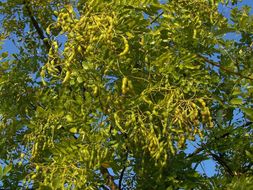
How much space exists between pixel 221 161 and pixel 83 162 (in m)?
1.57

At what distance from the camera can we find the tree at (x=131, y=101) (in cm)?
342

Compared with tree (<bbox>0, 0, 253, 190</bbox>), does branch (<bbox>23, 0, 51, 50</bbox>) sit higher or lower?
higher

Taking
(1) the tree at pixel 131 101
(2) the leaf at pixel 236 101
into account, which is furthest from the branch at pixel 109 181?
(2) the leaf at pixel 236 101

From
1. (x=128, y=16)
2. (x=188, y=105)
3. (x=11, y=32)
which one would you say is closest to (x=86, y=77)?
(x=128, y=16)

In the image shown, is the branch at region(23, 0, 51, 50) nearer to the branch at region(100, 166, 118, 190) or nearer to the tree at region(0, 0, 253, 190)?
the tree at region(0, 0, 253, 190)

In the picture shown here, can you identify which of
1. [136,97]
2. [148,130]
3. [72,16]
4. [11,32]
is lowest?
[148,130]

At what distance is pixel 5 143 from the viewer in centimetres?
507

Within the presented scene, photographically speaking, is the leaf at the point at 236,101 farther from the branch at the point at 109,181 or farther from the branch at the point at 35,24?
the branch at the point at 35,24

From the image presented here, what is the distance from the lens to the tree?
11.2ft

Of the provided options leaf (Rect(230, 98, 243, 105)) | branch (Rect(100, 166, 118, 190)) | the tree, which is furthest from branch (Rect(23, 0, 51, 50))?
leaf (Rect(230, 98, 243, 105))

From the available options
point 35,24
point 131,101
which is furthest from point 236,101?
point 35,24

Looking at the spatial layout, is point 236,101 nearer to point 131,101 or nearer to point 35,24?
point 131,101

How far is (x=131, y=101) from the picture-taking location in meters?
3.46

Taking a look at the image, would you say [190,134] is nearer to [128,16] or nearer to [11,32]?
[128,16]
